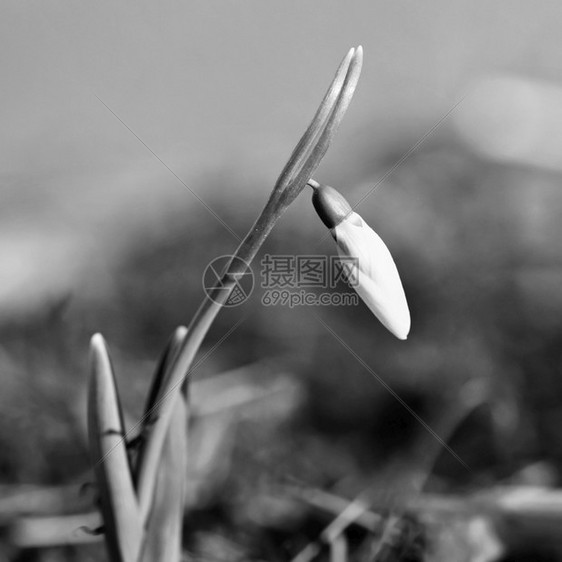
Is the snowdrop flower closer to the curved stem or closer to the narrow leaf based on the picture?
the curved stem

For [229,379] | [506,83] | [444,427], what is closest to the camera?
[444,427]

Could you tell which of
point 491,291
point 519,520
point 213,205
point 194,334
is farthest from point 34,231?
point 519,520

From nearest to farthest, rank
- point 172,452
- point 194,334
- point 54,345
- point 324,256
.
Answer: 1. point 194,334
2. point 172,452
3. point 54,345
4. point 324,256

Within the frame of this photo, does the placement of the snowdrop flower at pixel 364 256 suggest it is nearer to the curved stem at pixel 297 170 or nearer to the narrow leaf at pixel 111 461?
the curved stem at pixel 297 170

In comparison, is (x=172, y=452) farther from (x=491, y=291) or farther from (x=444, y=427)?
(x=491, y=291)

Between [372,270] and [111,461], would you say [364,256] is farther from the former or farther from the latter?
[111,461]

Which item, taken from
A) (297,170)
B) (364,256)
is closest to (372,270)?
(364,256)

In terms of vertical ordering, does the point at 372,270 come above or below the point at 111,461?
above
